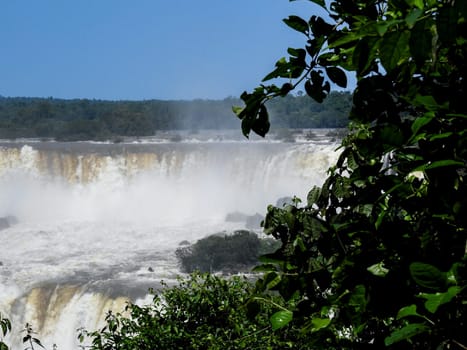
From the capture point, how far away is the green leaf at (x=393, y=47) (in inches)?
27.8

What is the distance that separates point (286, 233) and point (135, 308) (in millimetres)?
3370

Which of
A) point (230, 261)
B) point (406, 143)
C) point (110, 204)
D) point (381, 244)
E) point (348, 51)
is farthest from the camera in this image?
point (110, 204)

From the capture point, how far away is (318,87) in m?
1.12

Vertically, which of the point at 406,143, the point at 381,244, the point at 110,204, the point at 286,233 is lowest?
the point at 110,204

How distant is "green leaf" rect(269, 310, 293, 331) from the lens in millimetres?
1071

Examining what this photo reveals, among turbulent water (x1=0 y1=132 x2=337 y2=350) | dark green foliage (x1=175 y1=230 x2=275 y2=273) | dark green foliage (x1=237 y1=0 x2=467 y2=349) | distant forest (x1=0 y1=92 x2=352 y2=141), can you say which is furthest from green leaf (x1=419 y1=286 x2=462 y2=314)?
distant forest (x1=0 y1=92 x2=352 y2=141)

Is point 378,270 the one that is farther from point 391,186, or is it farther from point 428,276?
point 428,276

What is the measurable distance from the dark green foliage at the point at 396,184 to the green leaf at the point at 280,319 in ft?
0.14

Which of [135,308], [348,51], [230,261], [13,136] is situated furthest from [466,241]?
[13,136]

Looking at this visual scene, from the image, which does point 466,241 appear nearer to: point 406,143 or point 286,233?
point 406,143

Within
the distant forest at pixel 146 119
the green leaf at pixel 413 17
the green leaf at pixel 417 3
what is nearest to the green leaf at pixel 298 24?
the green leaf at pixel 417 3

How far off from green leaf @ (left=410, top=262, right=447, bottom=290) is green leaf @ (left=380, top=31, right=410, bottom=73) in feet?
0.73

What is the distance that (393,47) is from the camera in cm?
71

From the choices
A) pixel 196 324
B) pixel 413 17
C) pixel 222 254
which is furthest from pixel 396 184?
pixel 222 254
